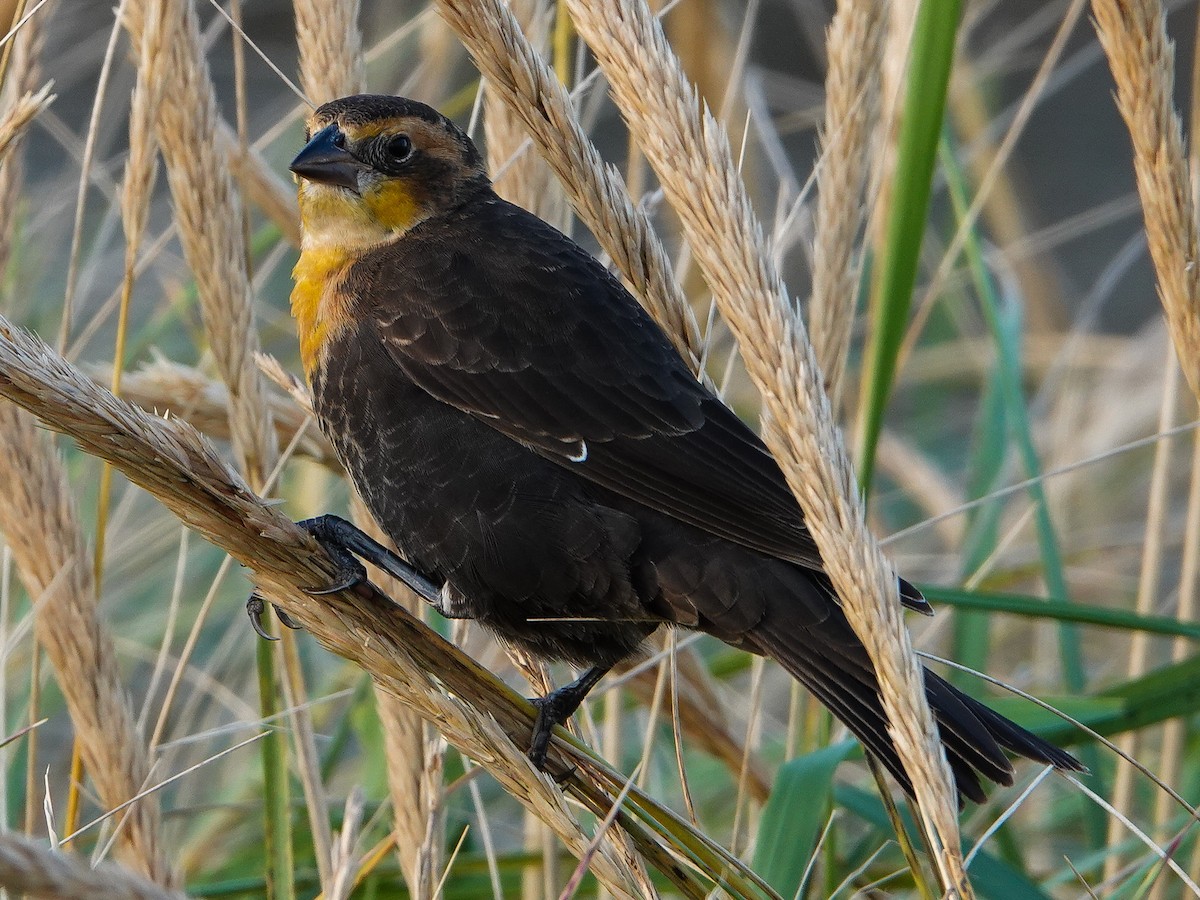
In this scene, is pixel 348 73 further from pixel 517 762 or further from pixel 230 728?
pixel 517 762

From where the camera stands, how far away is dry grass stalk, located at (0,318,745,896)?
4.50ft

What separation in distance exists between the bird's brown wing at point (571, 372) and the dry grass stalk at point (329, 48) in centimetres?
39

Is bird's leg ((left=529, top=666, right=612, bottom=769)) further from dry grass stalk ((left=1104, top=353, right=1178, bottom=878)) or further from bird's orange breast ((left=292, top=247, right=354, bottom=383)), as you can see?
dry grass stalk ((left=1104, top=353, right=1178, bottom=878))

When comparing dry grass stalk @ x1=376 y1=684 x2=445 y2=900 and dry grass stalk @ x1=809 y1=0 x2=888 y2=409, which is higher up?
dry grass stalk @ x1=809 y1=0 x2=888 y2=409

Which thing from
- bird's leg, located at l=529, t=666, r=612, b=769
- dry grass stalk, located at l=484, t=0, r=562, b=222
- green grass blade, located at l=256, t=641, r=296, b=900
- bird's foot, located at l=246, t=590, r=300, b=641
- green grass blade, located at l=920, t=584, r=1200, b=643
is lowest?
green grass blade, located at l=256, t=641, r=296, b=900

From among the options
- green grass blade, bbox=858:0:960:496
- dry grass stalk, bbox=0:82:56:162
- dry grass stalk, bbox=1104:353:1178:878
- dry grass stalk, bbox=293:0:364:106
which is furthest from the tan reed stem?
dry grass stalk, bbox=1104:353:1178:878

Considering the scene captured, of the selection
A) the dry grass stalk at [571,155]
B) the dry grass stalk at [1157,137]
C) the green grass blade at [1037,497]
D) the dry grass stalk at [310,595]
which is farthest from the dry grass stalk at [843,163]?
the dry grass stalk at [310,595]

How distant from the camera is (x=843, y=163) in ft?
6.45

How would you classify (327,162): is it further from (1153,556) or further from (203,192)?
(1153,556)

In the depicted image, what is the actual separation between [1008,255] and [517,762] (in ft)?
8.74

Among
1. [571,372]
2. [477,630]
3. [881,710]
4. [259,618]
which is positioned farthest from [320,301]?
[881,710]

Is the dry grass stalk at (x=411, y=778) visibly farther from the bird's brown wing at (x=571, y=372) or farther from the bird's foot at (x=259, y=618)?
the bird's brown wing at (x=571, y=372)

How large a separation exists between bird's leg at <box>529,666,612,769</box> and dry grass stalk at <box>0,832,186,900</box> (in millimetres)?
872

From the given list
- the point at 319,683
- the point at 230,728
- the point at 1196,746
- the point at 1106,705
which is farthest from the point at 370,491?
the point at 1196,746
